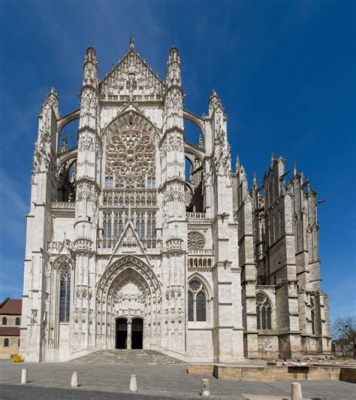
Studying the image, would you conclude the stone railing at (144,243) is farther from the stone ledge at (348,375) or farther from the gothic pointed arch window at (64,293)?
the stone ledge at (348,375)

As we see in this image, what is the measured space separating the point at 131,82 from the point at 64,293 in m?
23.0

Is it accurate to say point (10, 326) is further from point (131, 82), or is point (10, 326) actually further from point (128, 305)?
point (131, 82)

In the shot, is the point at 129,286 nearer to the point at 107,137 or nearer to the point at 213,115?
the point at 107,137

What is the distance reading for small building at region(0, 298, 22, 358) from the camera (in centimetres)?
5825

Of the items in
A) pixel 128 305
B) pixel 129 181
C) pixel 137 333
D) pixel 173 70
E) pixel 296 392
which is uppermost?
pixel 173 70

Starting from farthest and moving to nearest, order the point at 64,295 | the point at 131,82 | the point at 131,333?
the point at 131,82 → the point at 131,333 → the point at 64,295

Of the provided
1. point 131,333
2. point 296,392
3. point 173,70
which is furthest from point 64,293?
point 296,392

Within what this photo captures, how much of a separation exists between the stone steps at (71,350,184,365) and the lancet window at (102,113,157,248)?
375 inches

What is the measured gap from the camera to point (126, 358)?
120 feet

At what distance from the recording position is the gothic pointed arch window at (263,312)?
153 ft

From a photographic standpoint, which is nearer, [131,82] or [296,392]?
[296,392]

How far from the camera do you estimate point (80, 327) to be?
126 ft

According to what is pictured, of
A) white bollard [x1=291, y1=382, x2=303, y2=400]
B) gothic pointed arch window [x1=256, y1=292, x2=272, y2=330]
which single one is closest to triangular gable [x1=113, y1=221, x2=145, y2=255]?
gothic pointed arch window [x1=256, y1=292, x2=272, y2=330]

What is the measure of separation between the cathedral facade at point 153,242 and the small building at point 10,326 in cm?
1985
